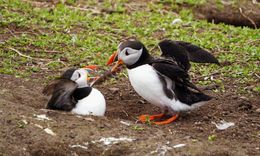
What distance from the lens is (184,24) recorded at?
8734mm

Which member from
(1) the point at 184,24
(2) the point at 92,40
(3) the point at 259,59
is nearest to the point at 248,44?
(3) the point at 259,59

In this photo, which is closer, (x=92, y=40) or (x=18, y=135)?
(x=18, y=135)

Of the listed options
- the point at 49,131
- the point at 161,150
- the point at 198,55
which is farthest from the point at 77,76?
the point at 161,150

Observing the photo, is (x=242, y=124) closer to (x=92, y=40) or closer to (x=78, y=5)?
(x=92, y=40)

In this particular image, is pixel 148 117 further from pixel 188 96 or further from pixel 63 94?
pixel 63 94

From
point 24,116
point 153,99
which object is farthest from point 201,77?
point 24,116

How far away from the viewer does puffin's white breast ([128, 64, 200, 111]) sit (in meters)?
5.54

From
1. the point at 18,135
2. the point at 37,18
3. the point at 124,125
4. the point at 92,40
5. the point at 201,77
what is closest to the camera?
the point at 18,135

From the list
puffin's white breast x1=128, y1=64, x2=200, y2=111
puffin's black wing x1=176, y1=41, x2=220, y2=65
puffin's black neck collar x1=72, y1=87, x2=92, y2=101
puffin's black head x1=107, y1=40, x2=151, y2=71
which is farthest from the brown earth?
puffin's black head x1=107, y1=40, x2=151, y2=71

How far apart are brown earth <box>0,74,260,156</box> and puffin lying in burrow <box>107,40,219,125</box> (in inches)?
6.8

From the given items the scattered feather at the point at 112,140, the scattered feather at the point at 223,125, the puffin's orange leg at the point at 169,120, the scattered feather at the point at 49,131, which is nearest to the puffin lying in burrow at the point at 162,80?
the puffin's orange leg at the point at 169,120

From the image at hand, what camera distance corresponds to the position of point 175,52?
589cm

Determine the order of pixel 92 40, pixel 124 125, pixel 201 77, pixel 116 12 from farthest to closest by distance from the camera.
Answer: pixel 116 12, pixel 92 40, pixel 201 77, pixel 124 125

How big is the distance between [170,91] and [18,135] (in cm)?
152
